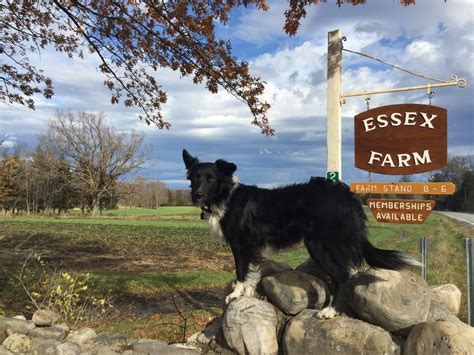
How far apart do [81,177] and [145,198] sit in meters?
21.5

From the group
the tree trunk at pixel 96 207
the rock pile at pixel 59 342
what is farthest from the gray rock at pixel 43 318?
the tree trunk at pixel 96 207

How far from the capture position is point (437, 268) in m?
12.2

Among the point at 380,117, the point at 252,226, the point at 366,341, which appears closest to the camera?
the point at 366,341

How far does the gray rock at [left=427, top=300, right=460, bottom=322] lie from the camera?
427 cm

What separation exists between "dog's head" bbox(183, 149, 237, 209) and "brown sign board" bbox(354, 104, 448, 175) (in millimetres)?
2070

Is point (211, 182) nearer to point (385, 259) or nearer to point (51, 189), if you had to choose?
point (385, 259)

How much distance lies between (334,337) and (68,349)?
2.70 meters

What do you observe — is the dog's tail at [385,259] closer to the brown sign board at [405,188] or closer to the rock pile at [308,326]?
the rock pile at [308,326]

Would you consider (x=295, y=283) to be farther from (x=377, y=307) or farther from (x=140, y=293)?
(x=140, y=293)

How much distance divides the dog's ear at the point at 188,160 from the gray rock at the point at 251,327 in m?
1.60

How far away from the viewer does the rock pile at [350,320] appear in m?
3.74

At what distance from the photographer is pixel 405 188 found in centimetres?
560

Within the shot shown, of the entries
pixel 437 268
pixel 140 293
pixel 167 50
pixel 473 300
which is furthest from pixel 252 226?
pixel 437 268

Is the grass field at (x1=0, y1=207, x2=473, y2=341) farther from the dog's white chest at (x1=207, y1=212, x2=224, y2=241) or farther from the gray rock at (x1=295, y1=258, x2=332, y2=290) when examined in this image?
the dog's white chest at (x1=207, y1=212, x2=224, y2=241)
